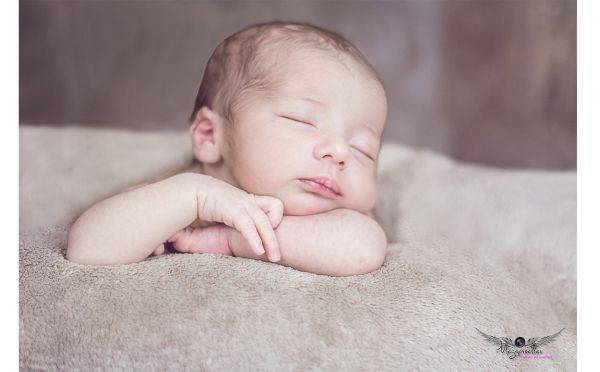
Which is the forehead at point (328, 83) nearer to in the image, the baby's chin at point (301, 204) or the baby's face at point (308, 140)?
the baby's face at point (308, 140)

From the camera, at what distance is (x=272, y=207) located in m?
0.89

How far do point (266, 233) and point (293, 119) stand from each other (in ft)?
0.56

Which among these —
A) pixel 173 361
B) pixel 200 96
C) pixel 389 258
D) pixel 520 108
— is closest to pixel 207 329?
pixel 173 361

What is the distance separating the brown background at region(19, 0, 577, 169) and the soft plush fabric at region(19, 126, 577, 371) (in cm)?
9

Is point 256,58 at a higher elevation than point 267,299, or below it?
higher

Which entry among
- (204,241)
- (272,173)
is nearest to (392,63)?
(272,173)

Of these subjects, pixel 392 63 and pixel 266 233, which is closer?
pixel 266 233

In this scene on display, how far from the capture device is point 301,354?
707mm

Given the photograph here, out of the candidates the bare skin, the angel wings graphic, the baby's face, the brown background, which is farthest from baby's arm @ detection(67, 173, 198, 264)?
the angel wings graphic

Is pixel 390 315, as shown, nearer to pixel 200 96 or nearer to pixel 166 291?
pixel 166 291

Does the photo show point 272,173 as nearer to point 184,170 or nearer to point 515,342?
point 184,170

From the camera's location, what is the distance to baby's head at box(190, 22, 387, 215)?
2.98ft

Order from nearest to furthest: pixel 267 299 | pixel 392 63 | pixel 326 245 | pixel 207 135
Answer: pixel 267 299 < pixel 326 245 < pixel 207 135 < pixel 392 63
